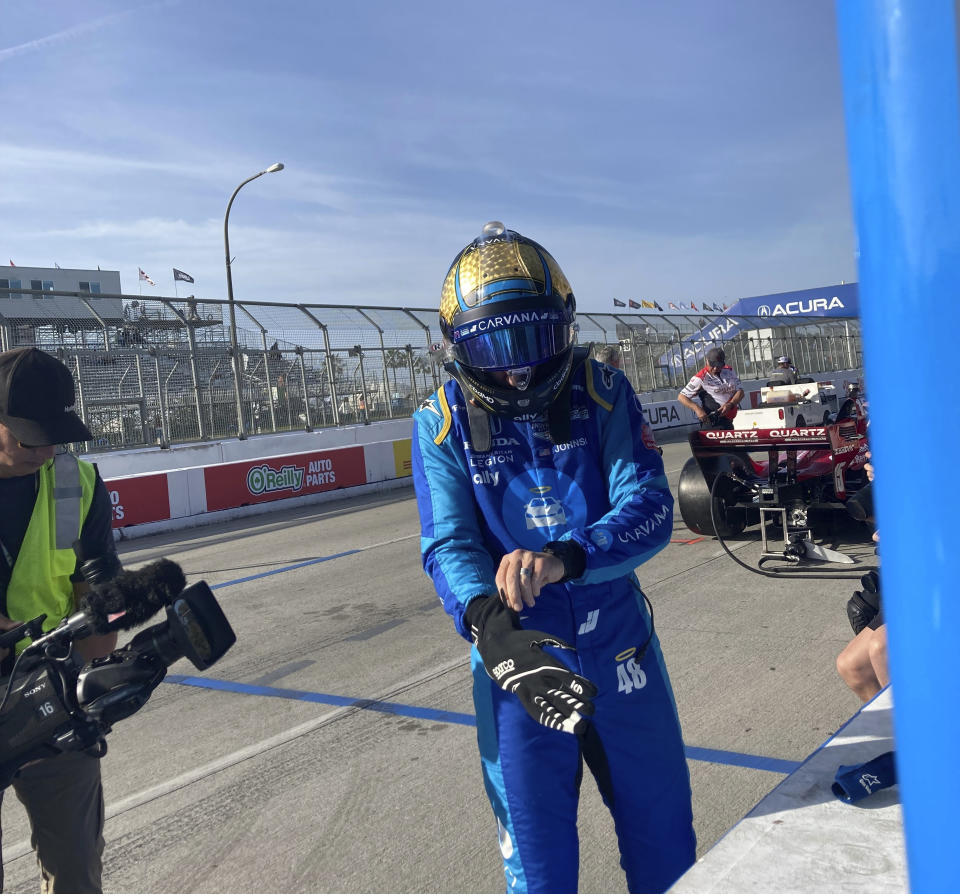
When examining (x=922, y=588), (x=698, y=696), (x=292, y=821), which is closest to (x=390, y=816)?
(x=292, y=821)

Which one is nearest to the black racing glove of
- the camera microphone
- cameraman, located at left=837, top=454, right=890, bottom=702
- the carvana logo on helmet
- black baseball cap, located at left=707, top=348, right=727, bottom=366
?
the carvana logo on helmet

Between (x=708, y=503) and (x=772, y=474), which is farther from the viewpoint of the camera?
(x=708, y=503)

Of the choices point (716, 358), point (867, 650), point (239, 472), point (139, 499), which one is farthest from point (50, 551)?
point (239, 472)

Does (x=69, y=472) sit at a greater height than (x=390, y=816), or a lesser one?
greater

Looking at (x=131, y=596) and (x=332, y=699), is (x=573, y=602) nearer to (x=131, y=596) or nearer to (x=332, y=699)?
(x=131, y=596)

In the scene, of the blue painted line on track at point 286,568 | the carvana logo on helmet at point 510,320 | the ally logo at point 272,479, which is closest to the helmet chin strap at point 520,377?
the carvana logo on helmet at point 510,320

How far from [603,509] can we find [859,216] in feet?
5.09

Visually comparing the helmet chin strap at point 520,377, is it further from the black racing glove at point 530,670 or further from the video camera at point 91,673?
the video camera at point 91,673

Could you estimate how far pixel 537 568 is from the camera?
1.68m

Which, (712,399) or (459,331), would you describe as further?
(712,399)

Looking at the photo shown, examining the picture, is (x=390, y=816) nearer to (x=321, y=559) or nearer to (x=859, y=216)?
(x=859, y=216)

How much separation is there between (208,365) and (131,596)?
14266 mm

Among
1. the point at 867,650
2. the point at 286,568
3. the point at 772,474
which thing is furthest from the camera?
the point at 286,568

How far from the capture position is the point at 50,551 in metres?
2.32
